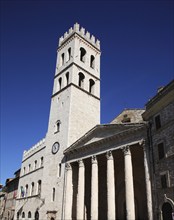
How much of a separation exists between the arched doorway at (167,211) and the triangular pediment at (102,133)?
6.33m

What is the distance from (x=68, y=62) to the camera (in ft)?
109

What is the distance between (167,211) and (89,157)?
9.48m

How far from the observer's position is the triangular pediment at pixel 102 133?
20.3 m

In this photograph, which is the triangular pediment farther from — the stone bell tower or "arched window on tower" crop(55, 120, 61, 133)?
"arched window on tower" crop(55, 120, 61, 133)

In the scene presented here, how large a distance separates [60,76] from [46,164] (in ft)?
41.9

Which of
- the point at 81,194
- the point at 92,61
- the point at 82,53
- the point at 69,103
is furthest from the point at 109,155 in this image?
the point at 82,53

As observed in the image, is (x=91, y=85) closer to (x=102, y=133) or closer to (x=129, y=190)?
(x=102, y=133)

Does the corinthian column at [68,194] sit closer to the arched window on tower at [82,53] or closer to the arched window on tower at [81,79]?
the arched window on tower at [81,79]

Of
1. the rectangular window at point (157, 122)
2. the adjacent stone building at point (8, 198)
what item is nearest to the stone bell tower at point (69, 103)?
the rectangular window at point (157, 122)

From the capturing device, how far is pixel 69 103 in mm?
28969

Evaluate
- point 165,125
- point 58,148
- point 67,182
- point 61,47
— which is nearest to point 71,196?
point 67,182

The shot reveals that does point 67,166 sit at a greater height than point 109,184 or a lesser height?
greater

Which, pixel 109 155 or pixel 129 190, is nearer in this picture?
pixel 129 190

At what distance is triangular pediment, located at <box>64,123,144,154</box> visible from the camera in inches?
800
